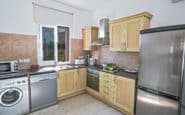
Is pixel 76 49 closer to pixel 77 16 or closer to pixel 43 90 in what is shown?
pixel 77 16

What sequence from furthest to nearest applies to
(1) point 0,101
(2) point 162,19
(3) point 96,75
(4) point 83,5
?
1. (4) point 83,5
2. (3) point 96,75
3. (2) point 162,19
4. (1) point 0,101

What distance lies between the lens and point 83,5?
3609 mm

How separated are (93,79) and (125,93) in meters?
1.12

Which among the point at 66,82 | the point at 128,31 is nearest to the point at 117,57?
the point at 128,31

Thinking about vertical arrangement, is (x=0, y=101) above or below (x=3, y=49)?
below

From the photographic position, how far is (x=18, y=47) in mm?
2846

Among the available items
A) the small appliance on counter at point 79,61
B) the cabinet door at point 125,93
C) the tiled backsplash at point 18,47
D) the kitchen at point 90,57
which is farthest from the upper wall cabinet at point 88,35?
the cabinet door at point 125,93

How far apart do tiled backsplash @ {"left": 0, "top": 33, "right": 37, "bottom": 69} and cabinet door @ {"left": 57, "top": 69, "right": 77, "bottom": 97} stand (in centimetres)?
86

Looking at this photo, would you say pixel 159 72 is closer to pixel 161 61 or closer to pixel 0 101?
pixel 161 61

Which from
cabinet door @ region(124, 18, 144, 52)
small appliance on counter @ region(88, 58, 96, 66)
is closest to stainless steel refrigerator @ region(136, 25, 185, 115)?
cabinet door @ region(124, 18, 144, 52)

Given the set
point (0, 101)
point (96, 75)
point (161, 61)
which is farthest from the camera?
point (96, 75)

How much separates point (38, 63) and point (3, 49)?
0.87 metres

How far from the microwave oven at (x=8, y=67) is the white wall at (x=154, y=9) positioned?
9.31 ft

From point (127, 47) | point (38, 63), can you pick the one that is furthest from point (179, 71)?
point (38, 63)
